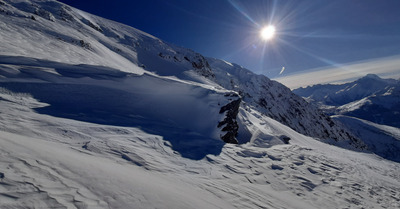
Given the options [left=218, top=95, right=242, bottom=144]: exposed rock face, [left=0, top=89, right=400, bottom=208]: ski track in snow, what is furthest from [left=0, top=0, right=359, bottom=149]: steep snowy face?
[left=0, top=89, right=400, bottom=208]: ski track in snow

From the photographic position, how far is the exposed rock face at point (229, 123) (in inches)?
402

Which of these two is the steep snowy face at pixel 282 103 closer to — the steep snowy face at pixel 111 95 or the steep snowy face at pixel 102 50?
the steep snowy face at pixel 102 50

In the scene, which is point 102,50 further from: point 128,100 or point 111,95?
point 128,100

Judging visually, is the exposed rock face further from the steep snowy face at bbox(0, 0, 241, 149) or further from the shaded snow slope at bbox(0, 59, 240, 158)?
the shaded snow slope at bbox(0, 59, 240, 158)

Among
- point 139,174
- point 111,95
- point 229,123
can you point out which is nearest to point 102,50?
point 111,95

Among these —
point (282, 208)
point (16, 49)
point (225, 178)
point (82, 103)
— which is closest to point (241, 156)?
point (225, 178)

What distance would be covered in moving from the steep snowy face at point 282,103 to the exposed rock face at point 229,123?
177 ft

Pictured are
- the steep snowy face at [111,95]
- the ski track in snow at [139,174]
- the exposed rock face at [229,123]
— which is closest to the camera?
the ski track in snow at [139,174]

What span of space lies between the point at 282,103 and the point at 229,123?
81.7 m

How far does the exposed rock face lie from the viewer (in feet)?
33.5

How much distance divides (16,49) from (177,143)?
13028 mm

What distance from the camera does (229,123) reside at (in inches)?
422

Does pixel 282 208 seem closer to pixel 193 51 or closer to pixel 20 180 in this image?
pixel 20 180

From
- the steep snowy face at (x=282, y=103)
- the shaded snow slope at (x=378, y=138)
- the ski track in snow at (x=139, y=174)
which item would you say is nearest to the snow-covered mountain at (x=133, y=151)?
the ski track in snow at (x=139, y=174)
